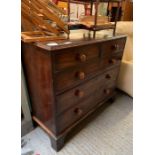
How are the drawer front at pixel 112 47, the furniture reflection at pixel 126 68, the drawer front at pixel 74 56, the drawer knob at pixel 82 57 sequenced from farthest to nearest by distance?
the furniture reflection at pixel 126 68
the drawer front at pixel 112 47
the drawer knob at pixel 82 57
the drawer front at pixel 74 56

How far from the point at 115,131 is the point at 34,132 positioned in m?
0.76

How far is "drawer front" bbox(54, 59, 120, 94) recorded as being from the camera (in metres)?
1.02

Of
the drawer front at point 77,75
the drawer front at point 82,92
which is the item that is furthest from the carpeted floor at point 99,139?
the drawer front at point 77,75

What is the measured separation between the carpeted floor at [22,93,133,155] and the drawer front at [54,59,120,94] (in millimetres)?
535

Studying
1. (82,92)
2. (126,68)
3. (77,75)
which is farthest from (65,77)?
(126,68)

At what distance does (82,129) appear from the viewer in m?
1.47

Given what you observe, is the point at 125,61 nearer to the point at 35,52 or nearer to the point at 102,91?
the point at 102,91

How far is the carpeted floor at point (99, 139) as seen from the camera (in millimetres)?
1259

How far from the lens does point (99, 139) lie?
1376 millimetres

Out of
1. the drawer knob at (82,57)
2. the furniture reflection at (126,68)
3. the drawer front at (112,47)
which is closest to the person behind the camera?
the drawer knob at (82,57)

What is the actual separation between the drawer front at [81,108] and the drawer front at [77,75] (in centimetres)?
23

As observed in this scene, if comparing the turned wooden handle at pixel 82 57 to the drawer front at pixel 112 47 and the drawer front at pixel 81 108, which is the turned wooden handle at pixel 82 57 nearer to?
the drawer front at pixel 112 47

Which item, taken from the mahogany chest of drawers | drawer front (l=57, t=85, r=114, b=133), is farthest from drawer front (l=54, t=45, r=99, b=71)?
drawer front (l=57, t=85, r=114, b=133)
